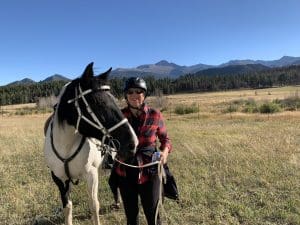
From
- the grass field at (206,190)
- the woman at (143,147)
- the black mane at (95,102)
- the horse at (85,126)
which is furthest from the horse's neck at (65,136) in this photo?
the grass field at (206,190)

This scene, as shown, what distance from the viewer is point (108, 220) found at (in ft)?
17.7

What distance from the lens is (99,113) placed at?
10.6 feet

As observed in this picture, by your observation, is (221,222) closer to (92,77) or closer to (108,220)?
(108,220)

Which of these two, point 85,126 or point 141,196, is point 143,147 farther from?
point 85,126

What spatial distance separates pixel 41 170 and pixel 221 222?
16.2 ft

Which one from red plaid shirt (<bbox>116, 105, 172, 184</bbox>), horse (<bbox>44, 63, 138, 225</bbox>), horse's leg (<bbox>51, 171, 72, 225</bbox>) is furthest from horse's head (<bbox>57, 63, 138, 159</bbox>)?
horse's leg (<bbox>51, 171, 72, 225</bbox>)

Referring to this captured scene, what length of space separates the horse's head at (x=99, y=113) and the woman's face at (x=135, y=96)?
314 millimetres

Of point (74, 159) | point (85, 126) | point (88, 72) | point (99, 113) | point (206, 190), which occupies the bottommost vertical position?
point (206, 190)

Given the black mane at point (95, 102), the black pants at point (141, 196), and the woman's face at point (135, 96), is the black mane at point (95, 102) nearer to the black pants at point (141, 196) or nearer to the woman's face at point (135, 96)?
the woman's face at point (135, 96)

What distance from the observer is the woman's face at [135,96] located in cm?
359

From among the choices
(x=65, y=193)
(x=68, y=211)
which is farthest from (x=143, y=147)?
(x=68, y=211)

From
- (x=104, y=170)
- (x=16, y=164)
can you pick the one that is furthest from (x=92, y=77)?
(x=16, y=164)

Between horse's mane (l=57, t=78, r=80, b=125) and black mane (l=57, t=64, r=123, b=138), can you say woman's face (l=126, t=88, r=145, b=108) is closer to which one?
black mane (l=57, t=64, r=123, b=138)

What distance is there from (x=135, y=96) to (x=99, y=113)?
0.50 metres
